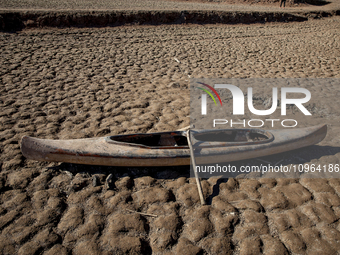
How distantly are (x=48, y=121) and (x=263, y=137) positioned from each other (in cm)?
300

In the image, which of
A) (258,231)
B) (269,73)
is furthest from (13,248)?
(269,73)

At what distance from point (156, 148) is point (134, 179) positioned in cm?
39

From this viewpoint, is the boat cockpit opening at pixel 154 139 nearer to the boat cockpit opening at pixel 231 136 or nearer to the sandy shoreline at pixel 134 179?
the boat cockpit opening at pixel 231 136

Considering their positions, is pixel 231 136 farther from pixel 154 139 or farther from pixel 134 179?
pixel 134 179

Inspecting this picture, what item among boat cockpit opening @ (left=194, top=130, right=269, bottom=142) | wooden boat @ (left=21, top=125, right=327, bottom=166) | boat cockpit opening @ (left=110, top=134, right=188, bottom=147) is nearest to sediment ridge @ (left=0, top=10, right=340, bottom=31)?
wooden boat @ (left=21, top=125, right=327, bottom=166)

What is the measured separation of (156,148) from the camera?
266cm

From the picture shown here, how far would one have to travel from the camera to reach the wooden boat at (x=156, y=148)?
2.56 m

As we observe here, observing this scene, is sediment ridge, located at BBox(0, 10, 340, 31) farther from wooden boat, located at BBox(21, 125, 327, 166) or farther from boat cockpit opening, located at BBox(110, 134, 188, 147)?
boat cockpit opening, located at BBox(110, 134, 188, 147)

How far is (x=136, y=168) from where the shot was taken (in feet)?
8.95

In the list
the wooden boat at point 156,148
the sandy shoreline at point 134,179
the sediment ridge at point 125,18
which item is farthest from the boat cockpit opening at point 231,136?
the sediment ridge at point 125,18

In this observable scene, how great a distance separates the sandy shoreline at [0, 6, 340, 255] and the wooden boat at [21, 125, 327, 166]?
17cm

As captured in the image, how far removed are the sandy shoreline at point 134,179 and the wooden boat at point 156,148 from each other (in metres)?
0.17

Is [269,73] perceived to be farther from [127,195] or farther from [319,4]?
[319,4]

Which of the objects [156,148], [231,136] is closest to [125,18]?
[231,136]
